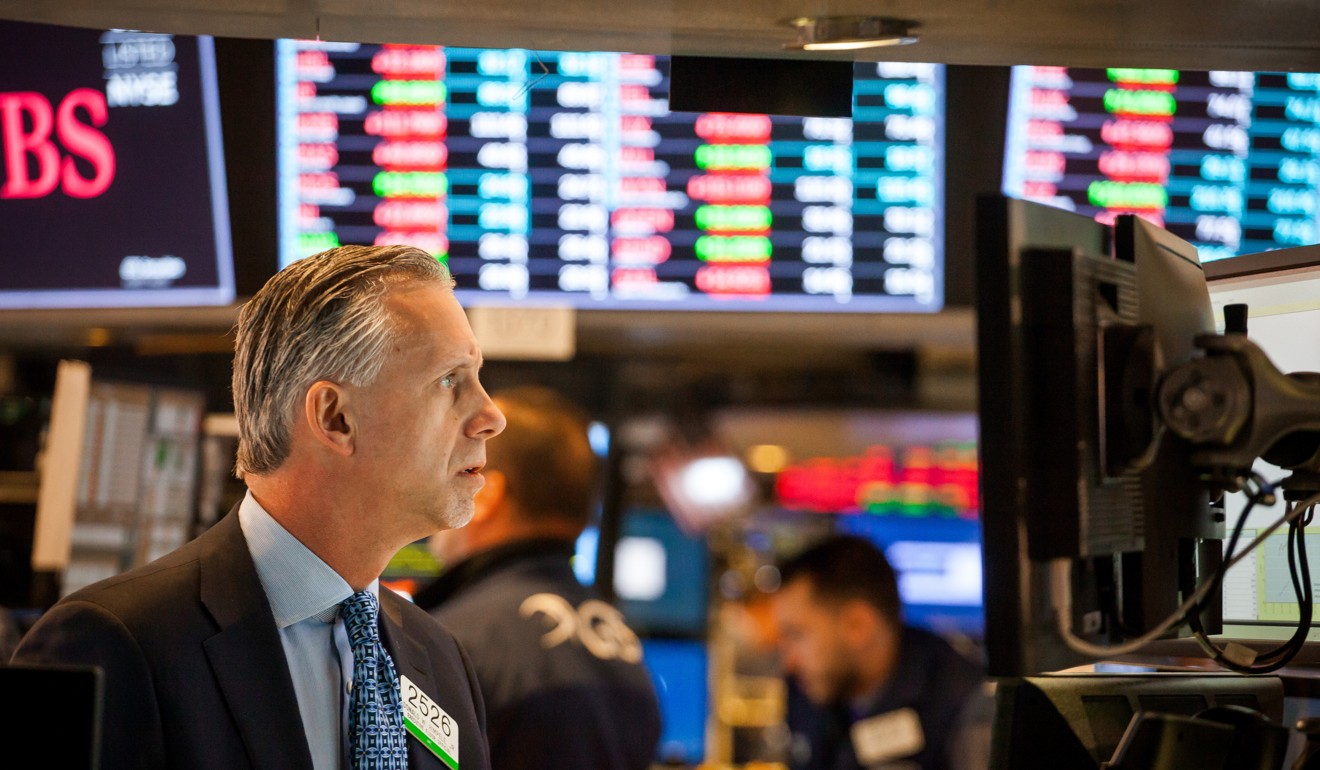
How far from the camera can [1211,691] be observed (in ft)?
4.77

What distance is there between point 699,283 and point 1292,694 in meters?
1.48

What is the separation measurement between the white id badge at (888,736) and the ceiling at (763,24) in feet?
8.33

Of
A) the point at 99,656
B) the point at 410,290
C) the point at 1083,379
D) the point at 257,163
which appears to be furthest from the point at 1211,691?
the point at 257,163

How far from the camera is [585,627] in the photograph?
2.76 metres

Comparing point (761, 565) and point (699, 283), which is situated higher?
point (699, 283)

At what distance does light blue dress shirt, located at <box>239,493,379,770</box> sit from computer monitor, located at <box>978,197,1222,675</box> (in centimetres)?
74

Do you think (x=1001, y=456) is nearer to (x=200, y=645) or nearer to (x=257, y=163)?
(x=200, y=645)

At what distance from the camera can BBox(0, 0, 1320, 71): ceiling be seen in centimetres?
135

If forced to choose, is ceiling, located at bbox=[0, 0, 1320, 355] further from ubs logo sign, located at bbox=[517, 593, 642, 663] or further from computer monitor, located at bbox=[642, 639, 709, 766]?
computer monitor, located at bbox=[642, 639, 709, 766]

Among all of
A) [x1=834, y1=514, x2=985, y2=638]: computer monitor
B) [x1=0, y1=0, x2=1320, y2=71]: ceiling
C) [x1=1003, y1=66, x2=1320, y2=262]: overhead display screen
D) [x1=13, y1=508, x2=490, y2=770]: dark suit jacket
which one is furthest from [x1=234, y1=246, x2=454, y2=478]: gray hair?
[x1=834, y1=514, x2=985, y2=638]: computer monitor

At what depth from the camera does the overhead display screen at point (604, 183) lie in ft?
9.10

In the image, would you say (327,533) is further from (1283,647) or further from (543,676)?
(543,676)

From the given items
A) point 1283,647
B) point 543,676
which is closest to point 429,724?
point 1283,647

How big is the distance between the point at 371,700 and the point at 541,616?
4.05 ft
